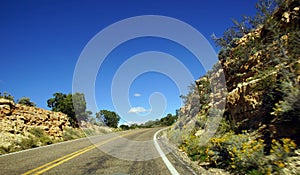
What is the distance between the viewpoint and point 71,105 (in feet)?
124

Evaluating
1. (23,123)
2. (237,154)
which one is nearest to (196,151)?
(237,154)

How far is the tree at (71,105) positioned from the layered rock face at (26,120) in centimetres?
1329

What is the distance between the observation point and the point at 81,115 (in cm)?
4297

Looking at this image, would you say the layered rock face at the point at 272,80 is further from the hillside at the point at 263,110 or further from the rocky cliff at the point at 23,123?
the rocky cliff at the point at 23,123

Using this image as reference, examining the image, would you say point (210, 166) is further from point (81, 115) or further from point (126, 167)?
point (81, 115)

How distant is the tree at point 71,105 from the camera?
37.1 meters

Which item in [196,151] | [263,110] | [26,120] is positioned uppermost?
[26,120]

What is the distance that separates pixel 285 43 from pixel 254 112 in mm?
2695

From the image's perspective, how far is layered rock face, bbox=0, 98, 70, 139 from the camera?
16203mm

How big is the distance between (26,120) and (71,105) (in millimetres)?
19347

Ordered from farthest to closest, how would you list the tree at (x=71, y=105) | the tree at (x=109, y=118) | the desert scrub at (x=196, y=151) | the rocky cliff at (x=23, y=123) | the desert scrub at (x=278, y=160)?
the tree at (x=109, y=118) → the tree at (x=71, y=105) → the rocky cliff at (x=23, y=123) → the desert scrub at (x=196, y=151) → the desert scrub at (x=278, y=160)

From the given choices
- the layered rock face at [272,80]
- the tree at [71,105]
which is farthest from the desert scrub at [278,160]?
the tree at [71,105]

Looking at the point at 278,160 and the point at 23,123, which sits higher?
the point at 23,123

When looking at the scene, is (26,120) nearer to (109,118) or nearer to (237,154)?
(237,154)
